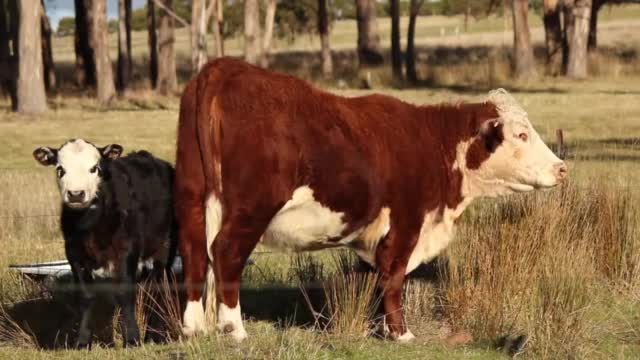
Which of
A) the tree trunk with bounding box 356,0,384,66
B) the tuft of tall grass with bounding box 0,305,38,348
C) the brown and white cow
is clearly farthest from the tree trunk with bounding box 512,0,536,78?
the tuft of tall grass with bounding box 0,305,38,348

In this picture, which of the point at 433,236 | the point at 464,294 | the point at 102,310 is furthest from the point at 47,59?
the point at 433,236

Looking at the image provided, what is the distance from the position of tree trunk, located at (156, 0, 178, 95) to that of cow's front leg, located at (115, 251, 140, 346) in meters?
34.4

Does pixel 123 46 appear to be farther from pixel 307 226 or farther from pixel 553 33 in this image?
pixel 307 226

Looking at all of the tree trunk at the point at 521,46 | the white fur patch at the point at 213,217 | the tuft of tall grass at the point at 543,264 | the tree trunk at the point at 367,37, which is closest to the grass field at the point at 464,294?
the tuft of tall grass at the point at 543,264

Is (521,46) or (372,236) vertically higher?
(372,236)

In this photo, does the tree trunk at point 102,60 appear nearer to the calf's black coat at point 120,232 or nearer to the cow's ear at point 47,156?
the calf's black coat at point 120,232

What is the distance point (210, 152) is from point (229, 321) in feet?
3.82

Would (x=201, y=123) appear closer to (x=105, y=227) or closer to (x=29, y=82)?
(x=105, y=227)

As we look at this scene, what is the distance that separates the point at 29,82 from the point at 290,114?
27.4 meters

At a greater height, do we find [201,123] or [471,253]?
[201,123]

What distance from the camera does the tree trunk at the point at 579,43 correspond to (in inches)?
1891

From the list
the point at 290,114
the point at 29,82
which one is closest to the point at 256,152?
the point at 290,114

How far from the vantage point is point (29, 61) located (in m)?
35.4

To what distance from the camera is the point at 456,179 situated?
1002 cm
